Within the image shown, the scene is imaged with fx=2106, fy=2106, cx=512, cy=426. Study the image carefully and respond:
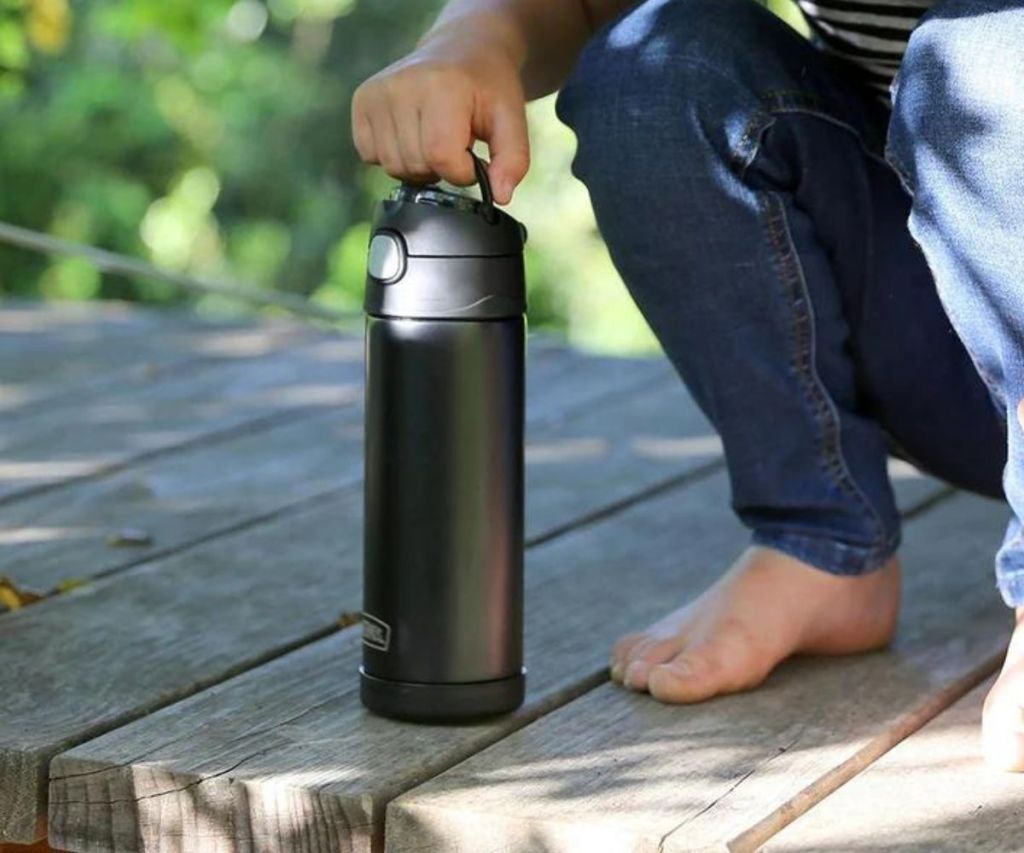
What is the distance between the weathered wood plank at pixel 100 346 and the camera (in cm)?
294

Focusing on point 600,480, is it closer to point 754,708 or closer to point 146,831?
point 754,708

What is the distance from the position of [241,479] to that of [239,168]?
553 centimetres

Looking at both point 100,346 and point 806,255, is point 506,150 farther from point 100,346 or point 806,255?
point 100,346

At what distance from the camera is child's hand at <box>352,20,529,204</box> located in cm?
146

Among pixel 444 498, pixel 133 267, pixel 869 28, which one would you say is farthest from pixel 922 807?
pixel 133 267

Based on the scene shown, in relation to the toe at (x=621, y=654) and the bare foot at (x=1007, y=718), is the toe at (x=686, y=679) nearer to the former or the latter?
the toe at (x=621, y=654)

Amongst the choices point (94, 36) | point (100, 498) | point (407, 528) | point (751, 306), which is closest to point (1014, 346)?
point (751, 306)

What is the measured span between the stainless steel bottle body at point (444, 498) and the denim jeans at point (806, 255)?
219mm

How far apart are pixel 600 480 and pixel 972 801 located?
110 cm

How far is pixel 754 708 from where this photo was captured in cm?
158

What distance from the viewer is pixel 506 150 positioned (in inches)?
58.1

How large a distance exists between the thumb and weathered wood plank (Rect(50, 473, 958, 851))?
0.39 metres

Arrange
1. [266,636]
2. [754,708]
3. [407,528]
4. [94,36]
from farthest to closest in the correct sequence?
1. [94,36]
2. [266,636]
3. [754,708]
4. [407,528]

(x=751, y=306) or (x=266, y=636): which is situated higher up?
(x=751, y=306)
